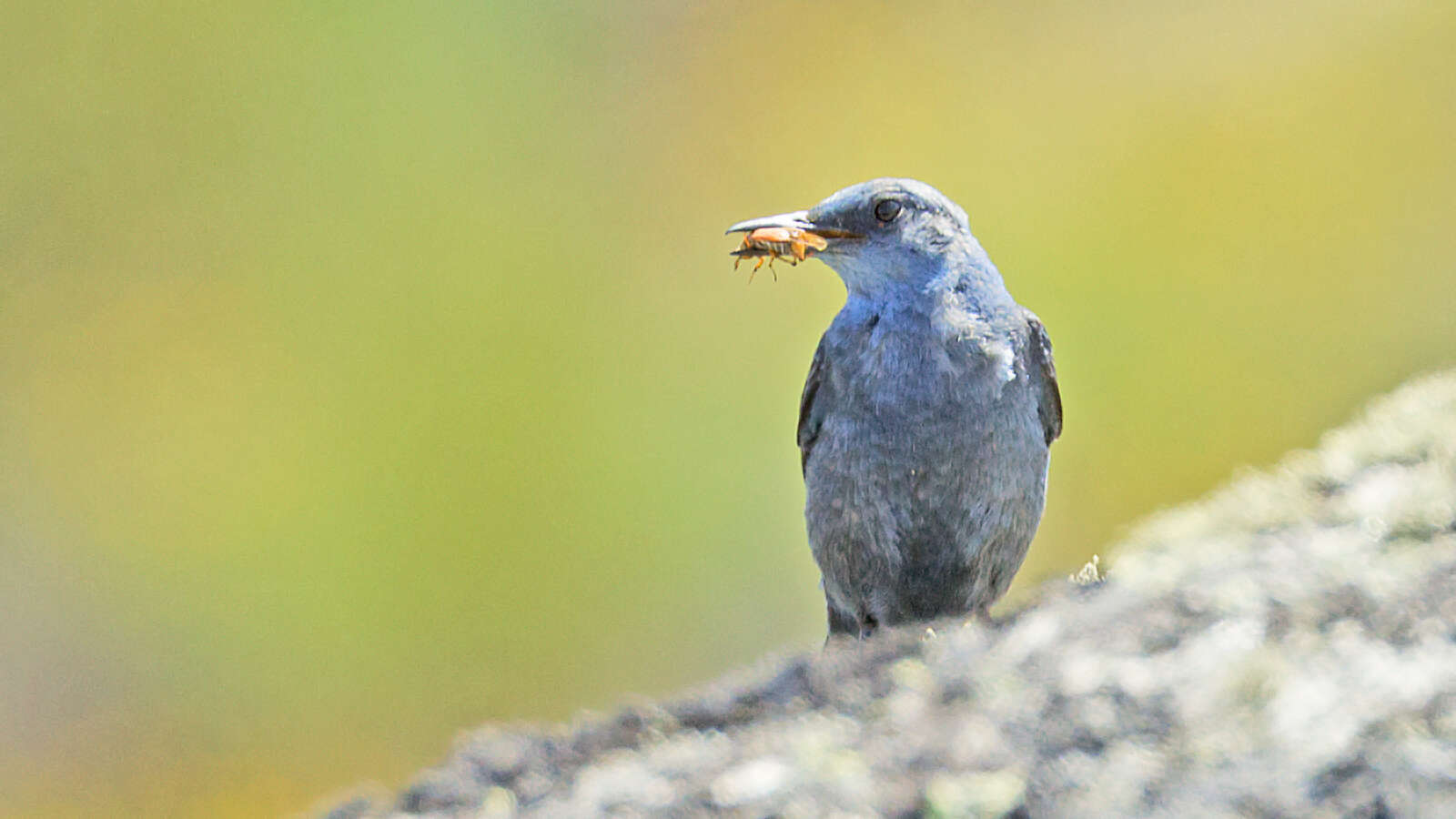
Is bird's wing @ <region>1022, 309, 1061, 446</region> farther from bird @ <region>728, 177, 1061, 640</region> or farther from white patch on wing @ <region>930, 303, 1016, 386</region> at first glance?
white patch on wing @ <region>930, 303, 1016, 386</region>

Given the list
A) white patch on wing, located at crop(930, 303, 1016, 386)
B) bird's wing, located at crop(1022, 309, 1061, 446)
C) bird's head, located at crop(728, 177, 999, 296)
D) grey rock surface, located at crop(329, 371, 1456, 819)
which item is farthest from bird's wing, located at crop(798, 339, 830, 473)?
grey rock surface, located at crop(329, 371, 1456, 819)

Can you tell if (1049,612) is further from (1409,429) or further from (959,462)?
(959,462)

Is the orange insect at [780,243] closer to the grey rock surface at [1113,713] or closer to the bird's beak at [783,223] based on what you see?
the bird's beak at [783,223]

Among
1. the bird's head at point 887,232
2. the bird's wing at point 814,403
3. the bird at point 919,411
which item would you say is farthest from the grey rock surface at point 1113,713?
the bird's wing at point 814,403

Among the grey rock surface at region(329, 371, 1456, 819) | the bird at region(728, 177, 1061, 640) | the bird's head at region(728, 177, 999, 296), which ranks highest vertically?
the bird's head at region(728, 177, 999, 296)

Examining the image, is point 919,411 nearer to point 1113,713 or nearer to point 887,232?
point 887,232

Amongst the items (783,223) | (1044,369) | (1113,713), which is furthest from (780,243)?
(1113,713)

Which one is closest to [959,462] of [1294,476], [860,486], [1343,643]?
[860,486]
